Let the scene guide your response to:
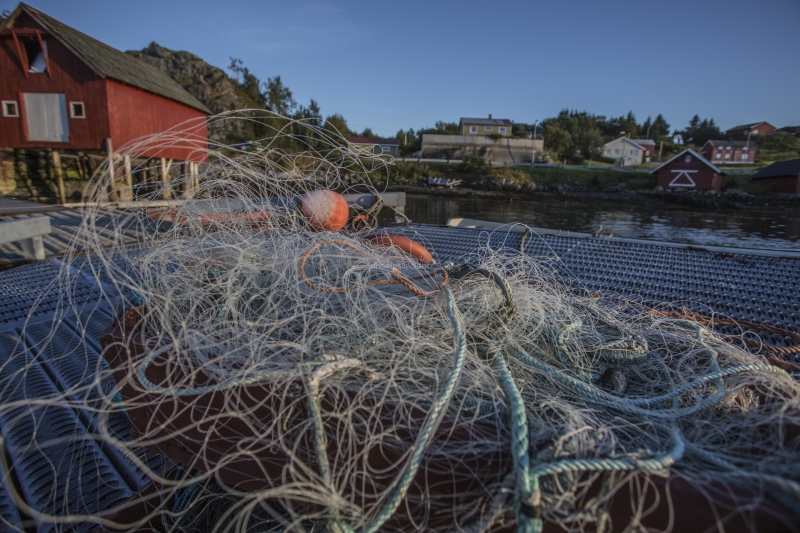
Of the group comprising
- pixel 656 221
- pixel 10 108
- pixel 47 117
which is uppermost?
pixel 10 108

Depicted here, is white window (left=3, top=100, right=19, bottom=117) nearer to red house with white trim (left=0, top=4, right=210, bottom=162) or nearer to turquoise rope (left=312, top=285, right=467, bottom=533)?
red house with white trim (left=0, top=4, right=210, bottom=162)

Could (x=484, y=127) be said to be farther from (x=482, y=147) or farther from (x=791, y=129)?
(x=791, y=129)

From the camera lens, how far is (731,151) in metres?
57.1

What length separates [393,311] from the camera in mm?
1553

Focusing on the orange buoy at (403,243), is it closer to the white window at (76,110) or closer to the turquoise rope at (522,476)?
the turquoise rope at (522,476)

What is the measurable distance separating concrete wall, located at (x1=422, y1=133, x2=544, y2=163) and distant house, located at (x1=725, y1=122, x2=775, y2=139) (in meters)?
54.1

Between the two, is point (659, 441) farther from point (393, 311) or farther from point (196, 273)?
point (196, 273)

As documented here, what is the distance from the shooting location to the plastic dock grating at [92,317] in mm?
1522

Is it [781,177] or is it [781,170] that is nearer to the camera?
[781,177]

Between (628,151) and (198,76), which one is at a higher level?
(198,76)

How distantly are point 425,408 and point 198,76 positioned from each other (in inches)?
1901

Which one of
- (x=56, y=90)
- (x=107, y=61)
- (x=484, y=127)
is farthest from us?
(x=484, y=127)

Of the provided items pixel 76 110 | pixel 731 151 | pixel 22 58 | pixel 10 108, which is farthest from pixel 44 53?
pixel 731 151

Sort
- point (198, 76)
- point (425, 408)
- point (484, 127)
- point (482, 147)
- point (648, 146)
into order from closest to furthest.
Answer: point (425, 408) → point (198, 76) → point (482, 147) → point (484, 127) → point (648, 146)
